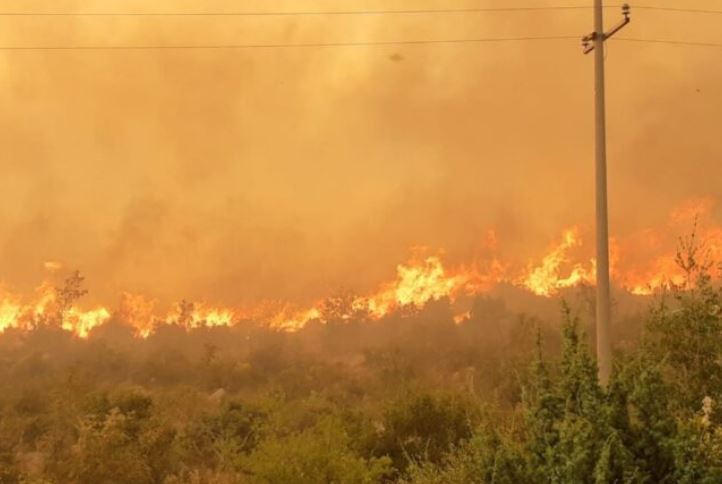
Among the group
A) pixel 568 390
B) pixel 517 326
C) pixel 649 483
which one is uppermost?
pixel 517 326

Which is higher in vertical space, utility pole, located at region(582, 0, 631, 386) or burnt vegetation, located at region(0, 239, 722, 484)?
utility pole, located at region(582, 0, 631, 386)

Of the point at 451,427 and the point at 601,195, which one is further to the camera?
the point at 451,427

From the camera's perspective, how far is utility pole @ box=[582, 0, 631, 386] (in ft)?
47.3

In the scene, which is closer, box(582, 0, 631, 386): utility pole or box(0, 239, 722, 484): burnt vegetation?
box(0, 239, 722, 484): burnt vegetation

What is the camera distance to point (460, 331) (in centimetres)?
10000

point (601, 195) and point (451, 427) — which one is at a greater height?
point (601, 195)

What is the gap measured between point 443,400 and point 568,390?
52.3 feet

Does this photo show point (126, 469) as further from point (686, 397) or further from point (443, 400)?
point (686, 397)

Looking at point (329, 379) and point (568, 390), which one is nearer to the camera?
point (568, 390)

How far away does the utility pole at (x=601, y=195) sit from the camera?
14414mm

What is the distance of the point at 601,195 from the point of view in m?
15.6

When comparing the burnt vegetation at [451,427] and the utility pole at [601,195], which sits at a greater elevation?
A: the utility pole at [601,195]

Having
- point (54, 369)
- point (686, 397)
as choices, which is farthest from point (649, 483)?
point (54, 369)

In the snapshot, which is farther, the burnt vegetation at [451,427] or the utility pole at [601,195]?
the utility pole at [601,195]
